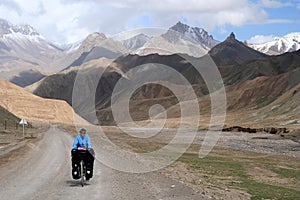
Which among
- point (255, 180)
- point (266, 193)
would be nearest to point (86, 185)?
point (266, 193)

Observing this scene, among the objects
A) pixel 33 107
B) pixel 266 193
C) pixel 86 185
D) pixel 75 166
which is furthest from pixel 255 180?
pixel 33 107

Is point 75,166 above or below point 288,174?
above

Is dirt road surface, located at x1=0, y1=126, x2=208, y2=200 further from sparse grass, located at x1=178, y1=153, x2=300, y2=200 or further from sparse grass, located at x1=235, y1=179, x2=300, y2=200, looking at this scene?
sparse grass, located at x1=178, y1=153, x2=300, y2=200

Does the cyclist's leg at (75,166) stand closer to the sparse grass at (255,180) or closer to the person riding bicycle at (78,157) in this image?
the person riding bicycle at (78,157)

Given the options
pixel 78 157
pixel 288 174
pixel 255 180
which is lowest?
pixel 288 174

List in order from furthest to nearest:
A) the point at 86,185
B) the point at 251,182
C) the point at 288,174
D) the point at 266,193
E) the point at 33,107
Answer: the point at 33,107 < the point at 288,174 < the point at 251,182 < the point at 266,193 < the point at 86,185

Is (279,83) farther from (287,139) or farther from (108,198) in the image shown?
(108,198)

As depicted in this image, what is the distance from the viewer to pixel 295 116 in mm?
105688

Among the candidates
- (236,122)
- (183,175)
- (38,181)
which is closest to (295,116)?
(236,122)

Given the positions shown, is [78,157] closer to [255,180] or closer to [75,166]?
[75,166]

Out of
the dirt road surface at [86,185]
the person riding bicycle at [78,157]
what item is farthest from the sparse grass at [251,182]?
the person riding bicycle at [78,157]

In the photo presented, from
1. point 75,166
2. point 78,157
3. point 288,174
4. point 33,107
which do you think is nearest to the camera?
point 78,157

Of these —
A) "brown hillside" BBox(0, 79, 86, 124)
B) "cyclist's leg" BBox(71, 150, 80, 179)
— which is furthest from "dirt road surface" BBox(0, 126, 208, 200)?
"brown hillside" BBox(0, 79, 86, 124)

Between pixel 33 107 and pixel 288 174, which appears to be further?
pixel 33 107
